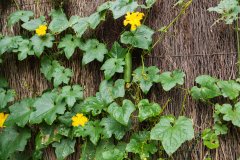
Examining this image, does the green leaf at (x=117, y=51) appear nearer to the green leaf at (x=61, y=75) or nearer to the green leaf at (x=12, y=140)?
the green leaf at (x=61, y=75)

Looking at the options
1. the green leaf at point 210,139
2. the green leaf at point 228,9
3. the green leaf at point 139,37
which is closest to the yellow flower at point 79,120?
the green leaf at point 139,37

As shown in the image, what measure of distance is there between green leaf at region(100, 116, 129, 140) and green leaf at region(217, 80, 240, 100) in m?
0.71

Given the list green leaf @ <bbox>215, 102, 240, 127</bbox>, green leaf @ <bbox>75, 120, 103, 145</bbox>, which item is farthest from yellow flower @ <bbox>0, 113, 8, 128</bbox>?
green leaf @ <bbox>215, 102, 240, 127</bbox>

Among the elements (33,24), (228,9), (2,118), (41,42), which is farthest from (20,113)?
(228,9)

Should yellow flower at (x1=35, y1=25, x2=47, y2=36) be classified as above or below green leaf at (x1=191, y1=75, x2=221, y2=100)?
above

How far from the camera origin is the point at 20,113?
101 inches

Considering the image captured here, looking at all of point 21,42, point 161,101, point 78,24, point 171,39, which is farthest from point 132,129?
point 21,42

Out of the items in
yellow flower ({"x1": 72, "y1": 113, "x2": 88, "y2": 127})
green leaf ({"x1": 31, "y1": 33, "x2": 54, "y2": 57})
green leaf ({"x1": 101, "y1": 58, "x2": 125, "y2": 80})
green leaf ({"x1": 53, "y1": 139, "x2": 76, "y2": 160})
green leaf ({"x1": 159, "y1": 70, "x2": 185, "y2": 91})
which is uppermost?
green leaf ({"x1": 31, "y1": 33, "x2": 54, "y2": 57})

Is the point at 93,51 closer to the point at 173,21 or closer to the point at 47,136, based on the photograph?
the point at 173,21

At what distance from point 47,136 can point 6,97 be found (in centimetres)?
47

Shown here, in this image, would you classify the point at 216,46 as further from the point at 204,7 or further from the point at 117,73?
the point at 117,73

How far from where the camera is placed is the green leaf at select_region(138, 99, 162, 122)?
7.36ft

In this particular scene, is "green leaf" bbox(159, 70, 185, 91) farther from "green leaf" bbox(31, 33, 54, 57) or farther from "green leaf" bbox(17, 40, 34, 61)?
"green leaf" bbox(17, 40, 34, 61)

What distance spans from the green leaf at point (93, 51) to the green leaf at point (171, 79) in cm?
47
